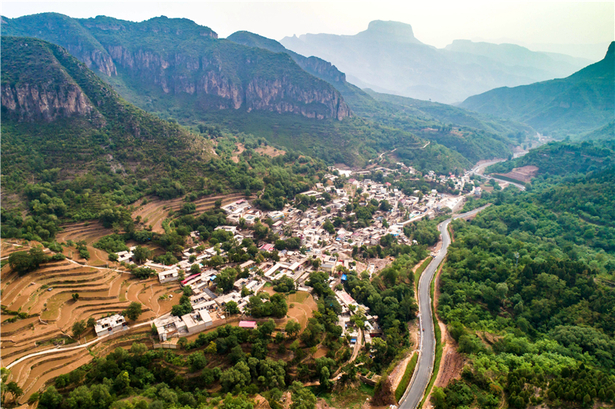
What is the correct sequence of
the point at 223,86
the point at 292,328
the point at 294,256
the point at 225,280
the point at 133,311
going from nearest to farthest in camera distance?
the point at 133,311 < the point at 292,328 < the point at 225,280 < the point at 294,256 < the point at 223,86

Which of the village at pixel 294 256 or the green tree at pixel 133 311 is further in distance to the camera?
the village at pixel 294 256

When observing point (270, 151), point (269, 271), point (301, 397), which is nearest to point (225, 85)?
point (270, 151)

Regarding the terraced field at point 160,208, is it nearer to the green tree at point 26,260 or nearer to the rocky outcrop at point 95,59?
the green tree at point 26,260

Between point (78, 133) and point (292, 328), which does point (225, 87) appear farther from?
point (292, 328)

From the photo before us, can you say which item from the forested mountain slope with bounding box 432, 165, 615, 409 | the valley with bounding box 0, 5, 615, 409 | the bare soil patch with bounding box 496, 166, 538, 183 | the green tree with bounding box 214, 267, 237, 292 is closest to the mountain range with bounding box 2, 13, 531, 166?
the valley with bounding box 0, 5, 615, 409

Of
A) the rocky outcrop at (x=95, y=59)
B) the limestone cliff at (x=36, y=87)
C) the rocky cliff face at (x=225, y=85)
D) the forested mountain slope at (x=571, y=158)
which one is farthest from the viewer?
the rocky cliff face at (x=225, y=85)

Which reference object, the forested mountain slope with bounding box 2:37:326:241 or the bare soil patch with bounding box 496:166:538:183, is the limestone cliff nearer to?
the forested mountain slope with bounding box 2:37:326:241

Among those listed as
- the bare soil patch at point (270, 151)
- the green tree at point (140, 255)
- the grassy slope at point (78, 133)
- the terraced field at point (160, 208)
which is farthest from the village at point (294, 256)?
the bare soil patch at point (270, 151)
